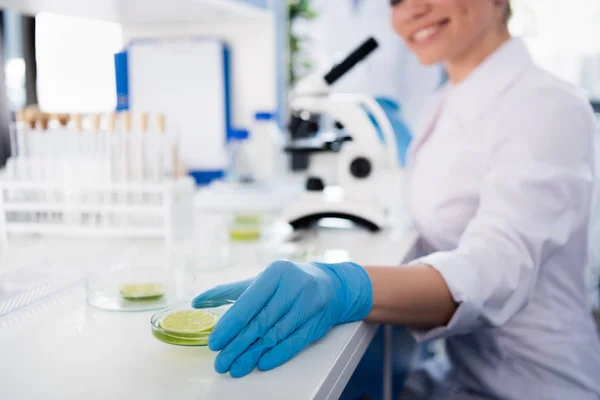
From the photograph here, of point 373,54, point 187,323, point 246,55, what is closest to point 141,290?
point 187,323

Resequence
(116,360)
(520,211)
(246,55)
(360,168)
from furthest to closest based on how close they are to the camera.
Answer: (246,55) → (360,168) → (520,211) → (116,360)

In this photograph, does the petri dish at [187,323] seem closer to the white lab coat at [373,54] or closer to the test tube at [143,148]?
the test tube at [143,148]

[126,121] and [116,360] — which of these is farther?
[126,121]

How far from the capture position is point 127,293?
0.90m

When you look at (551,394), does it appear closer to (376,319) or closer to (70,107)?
(376,319)

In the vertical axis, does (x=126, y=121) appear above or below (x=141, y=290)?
above

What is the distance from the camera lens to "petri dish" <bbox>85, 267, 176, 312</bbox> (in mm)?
881

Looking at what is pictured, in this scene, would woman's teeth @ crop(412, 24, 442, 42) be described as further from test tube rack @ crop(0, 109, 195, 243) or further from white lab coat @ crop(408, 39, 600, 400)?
test tube rack @ crop(0, 109, 195, 243)

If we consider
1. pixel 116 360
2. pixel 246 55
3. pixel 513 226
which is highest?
pixel 246 55

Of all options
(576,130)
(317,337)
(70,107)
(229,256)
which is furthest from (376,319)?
(70,107)

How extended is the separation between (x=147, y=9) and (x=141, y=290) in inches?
46.8

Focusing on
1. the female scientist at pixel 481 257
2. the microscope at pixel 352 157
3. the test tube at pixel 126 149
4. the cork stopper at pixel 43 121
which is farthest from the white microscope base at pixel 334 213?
the cork stopper at pixel 43 121

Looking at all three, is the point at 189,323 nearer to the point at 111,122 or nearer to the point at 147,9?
the point at 111,122

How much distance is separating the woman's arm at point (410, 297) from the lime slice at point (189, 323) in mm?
264
